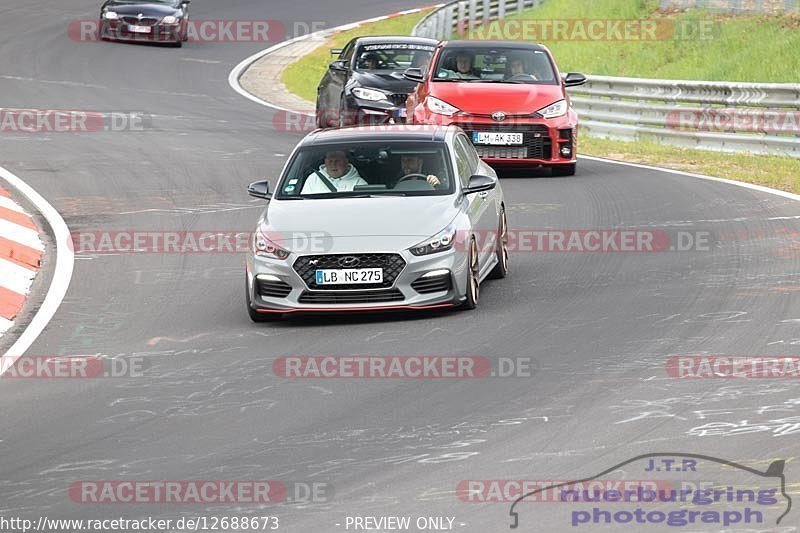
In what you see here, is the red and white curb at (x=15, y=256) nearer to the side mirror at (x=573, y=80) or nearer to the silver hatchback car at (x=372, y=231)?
the silver hatchback car at (x=372, y=231)

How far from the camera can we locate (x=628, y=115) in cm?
2533

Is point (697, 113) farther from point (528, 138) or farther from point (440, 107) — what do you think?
point (440, 107)

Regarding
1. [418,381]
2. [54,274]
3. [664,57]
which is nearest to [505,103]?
[54,274]

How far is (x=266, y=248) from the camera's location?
1173 cm

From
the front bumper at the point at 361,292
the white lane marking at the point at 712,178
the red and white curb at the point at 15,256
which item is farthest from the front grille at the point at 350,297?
the white lane marking at the point at 712,178

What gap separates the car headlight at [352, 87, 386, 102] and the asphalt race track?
447 cm

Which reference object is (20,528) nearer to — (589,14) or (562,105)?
(562,105)

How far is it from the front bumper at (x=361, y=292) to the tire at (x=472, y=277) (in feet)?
0.60

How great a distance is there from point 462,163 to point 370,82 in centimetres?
1086

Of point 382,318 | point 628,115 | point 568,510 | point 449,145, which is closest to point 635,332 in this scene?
point 382,318

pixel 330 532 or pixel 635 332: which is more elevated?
pixel 330 532

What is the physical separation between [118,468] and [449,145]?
19.0 ft

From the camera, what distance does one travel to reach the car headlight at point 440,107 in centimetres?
1989

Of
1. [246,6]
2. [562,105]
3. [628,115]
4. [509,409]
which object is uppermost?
[509,409]
